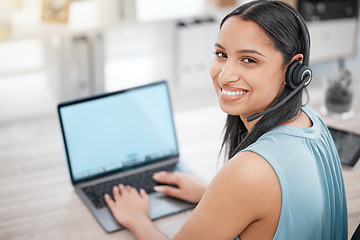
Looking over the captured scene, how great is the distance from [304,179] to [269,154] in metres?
0.10

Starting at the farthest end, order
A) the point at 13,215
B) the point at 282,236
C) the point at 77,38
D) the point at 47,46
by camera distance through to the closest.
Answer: the point at 47,46
the point at 77,38
the point at 13,215
the point at 282,236

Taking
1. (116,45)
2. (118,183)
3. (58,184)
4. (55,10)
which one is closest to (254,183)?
(118,183)

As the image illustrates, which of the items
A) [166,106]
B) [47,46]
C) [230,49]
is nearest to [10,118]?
[47,46]

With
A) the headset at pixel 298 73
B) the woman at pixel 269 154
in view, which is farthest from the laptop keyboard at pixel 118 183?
the headset at pixel 298 73

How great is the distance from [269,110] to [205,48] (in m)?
1.93

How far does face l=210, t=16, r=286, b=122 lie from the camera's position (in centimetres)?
115

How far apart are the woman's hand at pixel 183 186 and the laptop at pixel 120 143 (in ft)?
0.06

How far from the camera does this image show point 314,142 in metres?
1.21

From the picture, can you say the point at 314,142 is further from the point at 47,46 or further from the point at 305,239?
the point at 47,46

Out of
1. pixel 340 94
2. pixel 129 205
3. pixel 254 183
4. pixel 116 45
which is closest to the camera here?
pixel 254 183

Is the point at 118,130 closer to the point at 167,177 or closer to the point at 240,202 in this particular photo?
the point at 167,177

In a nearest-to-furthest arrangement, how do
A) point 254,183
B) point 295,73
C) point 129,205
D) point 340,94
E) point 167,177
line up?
point 254,183
point 295,73
point 129,205
point 167,177
point 340,94

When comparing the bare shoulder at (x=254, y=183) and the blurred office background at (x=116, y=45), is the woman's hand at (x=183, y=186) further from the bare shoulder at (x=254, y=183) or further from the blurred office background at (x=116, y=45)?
the blurred office background at (x=116, y=45)

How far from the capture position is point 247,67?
1181 mm
